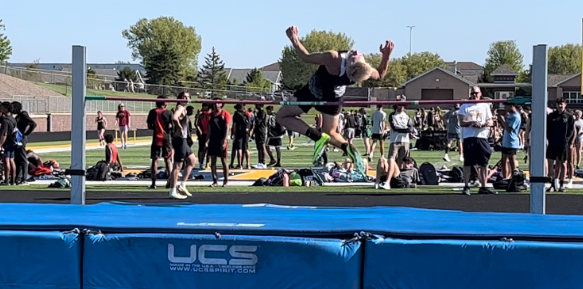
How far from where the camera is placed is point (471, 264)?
471 cm

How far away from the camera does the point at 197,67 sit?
111 metres

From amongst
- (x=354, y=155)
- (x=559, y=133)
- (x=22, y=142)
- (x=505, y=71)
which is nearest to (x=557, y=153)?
(x=559, y=133)

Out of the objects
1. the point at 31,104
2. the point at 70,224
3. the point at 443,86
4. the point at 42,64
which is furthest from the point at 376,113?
the point at 42,64

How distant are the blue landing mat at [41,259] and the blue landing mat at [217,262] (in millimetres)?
88

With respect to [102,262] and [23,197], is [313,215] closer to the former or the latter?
[102,262]

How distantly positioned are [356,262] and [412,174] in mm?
10218

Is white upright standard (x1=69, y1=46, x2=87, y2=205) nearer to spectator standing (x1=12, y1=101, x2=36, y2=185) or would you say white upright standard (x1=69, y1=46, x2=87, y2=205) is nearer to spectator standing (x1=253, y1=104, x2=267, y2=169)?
spectator standing (x1=12, y1=101, x2=36, y2=185)

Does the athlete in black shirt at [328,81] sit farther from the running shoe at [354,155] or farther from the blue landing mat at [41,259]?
the blue landing mat at [41,259]

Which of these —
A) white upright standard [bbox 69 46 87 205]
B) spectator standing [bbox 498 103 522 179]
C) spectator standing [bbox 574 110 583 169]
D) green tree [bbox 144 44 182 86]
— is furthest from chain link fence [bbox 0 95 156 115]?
white upright standard [bbox 69 46 87 205]

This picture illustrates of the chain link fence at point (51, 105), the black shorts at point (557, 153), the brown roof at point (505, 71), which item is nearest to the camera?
the black shorts at point (557, 153)

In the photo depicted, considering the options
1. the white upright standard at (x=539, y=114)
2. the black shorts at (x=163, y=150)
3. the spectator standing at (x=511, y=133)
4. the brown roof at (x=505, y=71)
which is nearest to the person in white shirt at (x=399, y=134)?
the spectator standing at (x=511, y=133)

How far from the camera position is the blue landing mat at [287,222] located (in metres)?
4.92

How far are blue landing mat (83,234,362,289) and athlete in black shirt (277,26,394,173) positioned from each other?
8.62ft

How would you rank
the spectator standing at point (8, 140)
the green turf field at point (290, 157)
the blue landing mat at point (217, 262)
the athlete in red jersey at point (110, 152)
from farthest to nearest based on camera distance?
the green turf field at point (290, 157) < the athlete in red jersey at point (110, 152) < the spectator standing at point (8, 140) < the blue landing mat at point (217, 262)
